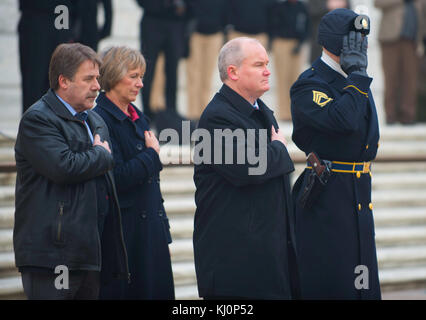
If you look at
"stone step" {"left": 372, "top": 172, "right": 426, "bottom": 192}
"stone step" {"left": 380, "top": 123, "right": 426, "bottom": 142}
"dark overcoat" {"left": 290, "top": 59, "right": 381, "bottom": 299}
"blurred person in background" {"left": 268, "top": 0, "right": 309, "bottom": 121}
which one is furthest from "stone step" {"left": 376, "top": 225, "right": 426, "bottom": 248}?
"blurred person in background" {"left": 268, "top": 0, "right": 309, "bottom": 121}

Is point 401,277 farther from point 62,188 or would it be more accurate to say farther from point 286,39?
point 286,39

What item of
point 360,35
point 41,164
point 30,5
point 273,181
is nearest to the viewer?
point 41,164

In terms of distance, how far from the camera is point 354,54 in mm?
3842

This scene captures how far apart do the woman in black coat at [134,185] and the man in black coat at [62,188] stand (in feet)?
1.21

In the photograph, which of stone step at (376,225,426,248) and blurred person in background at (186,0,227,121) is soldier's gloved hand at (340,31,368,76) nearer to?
stone step at (376,225,426,248)

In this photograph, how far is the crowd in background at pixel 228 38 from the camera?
7.46 m

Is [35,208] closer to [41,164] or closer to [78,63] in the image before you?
[41,164]

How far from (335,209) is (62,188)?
55.4 inches

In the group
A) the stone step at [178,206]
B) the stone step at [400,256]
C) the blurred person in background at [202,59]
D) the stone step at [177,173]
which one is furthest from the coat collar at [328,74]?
the blurred person in background at [202,59]

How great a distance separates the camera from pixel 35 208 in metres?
3.37

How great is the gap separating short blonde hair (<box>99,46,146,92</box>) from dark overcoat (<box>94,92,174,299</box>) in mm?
105

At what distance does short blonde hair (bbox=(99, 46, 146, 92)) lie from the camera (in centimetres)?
395

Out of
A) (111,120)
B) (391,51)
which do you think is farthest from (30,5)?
(391,51)

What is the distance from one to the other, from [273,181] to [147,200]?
75cm
